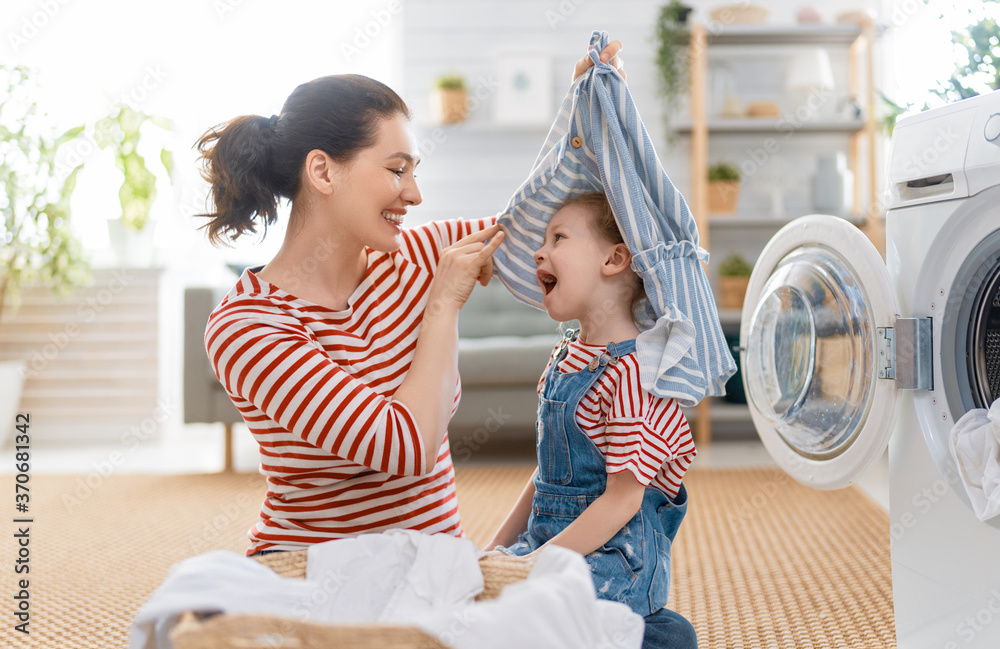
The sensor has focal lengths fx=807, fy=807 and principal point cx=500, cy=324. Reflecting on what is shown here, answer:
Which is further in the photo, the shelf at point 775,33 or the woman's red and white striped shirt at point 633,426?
the shelf at point 775,33

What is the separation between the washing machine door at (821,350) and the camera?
1200 millimetres

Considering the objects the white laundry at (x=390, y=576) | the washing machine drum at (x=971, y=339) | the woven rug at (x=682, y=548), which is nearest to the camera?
Result: the white laundry at (x=390, y=576)

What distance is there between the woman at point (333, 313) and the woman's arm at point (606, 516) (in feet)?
0.69

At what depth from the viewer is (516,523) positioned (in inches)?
46.9

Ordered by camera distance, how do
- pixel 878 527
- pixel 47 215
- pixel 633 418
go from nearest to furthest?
pixel 633 418, pixel 878 527, pixel 47 215

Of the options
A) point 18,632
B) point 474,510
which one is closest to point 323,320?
point 18,632

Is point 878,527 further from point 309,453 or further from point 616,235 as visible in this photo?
point 309,453

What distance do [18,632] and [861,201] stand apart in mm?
3657

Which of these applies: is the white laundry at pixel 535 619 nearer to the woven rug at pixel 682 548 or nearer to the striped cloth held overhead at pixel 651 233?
the striped cloth held overhead at pixel 651 233

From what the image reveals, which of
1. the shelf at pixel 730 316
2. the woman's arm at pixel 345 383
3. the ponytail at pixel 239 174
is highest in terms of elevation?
the ponytail at pixel 239 174

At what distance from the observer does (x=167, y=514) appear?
97.3 inches

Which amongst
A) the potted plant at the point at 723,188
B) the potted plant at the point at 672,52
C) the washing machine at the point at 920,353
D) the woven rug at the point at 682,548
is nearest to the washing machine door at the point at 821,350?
the washing machine at the point at 920,353

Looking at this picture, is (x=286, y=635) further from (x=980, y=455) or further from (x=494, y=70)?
(x=494, y=70)

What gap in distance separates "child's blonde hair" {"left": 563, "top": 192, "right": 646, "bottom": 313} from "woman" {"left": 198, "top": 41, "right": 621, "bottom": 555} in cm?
15
